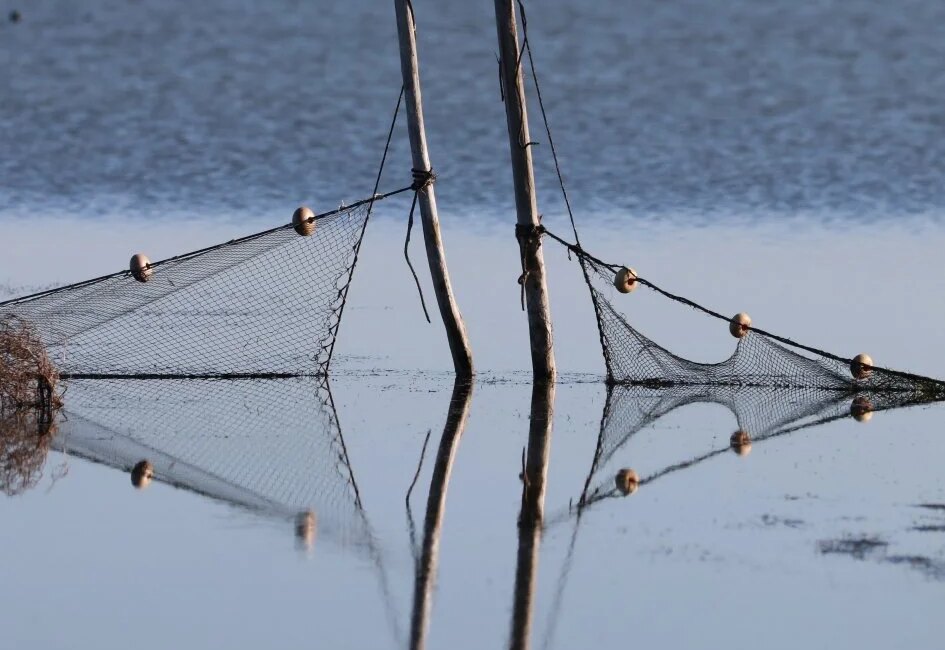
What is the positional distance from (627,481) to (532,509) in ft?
2.88

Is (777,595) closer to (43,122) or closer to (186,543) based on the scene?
(186,543)

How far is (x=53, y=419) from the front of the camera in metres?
10.9

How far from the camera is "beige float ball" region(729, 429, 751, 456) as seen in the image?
33.3 feet

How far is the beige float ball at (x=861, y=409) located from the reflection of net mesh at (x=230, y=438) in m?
3.26

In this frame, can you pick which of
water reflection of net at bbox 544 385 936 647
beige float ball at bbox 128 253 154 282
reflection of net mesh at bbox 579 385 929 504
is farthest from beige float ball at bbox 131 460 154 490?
beige float ball at bbox 128 253 154 282

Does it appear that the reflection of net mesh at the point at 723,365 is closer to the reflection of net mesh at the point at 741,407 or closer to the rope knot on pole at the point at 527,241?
the reflection of net mesh at the point at 741,407

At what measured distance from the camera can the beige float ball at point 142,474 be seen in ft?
30.0

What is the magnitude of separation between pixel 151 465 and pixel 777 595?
3.83 metres

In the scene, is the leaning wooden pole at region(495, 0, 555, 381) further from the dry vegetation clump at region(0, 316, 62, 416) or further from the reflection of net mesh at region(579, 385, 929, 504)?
the dry vegetation clump at region(0, 316, 62, 416)

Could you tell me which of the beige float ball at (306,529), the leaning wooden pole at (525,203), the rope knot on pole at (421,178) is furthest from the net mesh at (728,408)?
the rope knot on pole at (421,178)

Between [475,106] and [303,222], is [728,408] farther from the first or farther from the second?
[475,106]

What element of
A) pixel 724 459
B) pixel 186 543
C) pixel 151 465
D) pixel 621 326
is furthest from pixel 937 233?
pixel 186 543

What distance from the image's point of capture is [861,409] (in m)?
11.6

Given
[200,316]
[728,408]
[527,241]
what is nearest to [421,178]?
[527,241]
